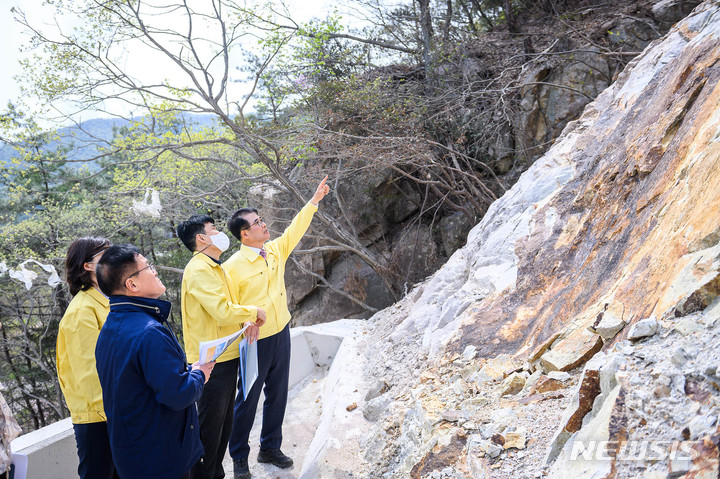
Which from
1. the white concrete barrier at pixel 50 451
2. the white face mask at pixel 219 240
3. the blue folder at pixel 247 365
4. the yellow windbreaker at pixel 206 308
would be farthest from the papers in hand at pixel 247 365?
the white concrete barrier at pixel 50 451

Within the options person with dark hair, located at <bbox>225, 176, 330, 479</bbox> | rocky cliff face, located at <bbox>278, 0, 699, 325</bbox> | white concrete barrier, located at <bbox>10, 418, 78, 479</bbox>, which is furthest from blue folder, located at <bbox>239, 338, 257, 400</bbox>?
rocky cliff face, located at <bbox>278, 0, 699, 325</bbox>

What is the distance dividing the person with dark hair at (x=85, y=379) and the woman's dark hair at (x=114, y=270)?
19.0 inches

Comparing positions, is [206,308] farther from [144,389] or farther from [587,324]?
[587,324]

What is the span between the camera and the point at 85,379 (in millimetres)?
2193

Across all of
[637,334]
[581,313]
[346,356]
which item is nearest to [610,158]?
[581,313]

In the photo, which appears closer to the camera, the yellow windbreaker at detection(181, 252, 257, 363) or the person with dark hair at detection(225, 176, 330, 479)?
the yellow windbreaker at detection(181, 252, 257, 363)

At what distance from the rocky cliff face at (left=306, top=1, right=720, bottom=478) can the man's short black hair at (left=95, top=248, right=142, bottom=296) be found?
149cm

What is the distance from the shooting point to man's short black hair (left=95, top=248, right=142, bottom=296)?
1889 millimetres

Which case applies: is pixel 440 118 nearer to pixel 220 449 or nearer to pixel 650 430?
pixel 220 449

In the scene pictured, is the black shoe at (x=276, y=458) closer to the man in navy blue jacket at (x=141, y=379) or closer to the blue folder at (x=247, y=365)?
the blue folder at (x=247, y=365)

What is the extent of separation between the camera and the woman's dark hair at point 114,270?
1889mm

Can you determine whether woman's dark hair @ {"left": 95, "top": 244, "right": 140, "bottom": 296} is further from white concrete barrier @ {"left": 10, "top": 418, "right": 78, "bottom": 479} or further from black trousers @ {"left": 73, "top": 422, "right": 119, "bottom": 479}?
white concrete barrier @ {"left": 10, "top": 418, "right": 78, "bottom": 479}

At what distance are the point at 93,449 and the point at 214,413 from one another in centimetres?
70

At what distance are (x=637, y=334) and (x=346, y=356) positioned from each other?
11.0 feet
